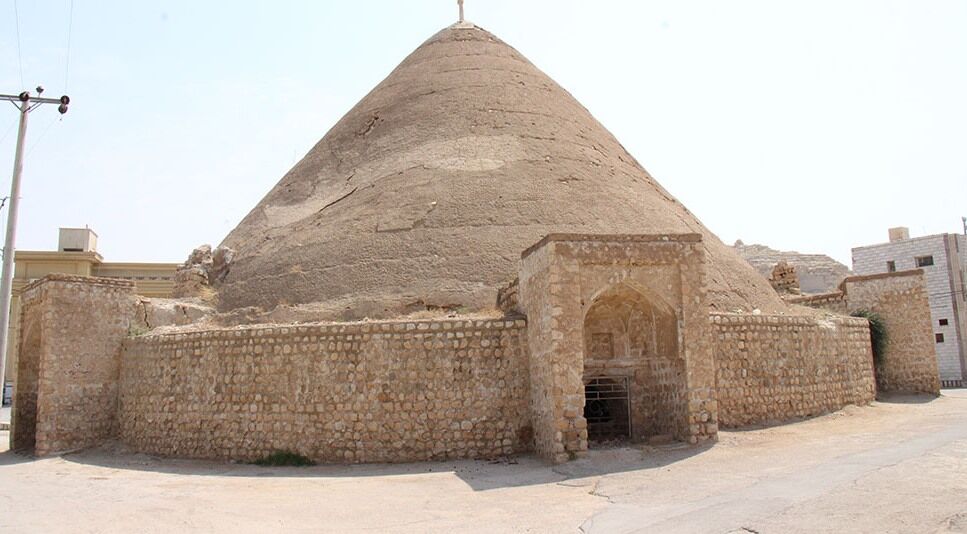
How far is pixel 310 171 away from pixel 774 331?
1134cm

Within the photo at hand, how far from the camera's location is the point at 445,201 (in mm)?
15859

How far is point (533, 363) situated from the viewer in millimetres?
11641

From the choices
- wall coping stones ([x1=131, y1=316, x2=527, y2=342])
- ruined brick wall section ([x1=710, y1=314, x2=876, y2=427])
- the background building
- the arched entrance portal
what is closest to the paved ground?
ruined brick wall section ([x1=710, y1=314, x2=876, y2=427])

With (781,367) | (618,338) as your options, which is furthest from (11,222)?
(781,367)

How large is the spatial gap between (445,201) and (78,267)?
30.8 m

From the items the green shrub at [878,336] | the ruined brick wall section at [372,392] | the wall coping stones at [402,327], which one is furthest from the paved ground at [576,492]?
the green shrub at [878,336]

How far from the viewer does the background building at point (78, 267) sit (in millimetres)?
38000

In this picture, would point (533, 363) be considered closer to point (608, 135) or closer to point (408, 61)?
point (608, 135)

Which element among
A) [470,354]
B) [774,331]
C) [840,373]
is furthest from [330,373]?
[840,373]

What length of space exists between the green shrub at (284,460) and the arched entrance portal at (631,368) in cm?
444

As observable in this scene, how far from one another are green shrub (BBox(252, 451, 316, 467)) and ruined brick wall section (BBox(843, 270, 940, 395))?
13.2m

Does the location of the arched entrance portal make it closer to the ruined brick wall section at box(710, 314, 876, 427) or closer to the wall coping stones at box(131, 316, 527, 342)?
the ruined brick wall section at box(710, 314, 876, 427)

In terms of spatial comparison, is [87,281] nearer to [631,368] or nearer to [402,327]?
[402,327]

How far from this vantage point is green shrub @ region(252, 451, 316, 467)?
1181 centimetres
